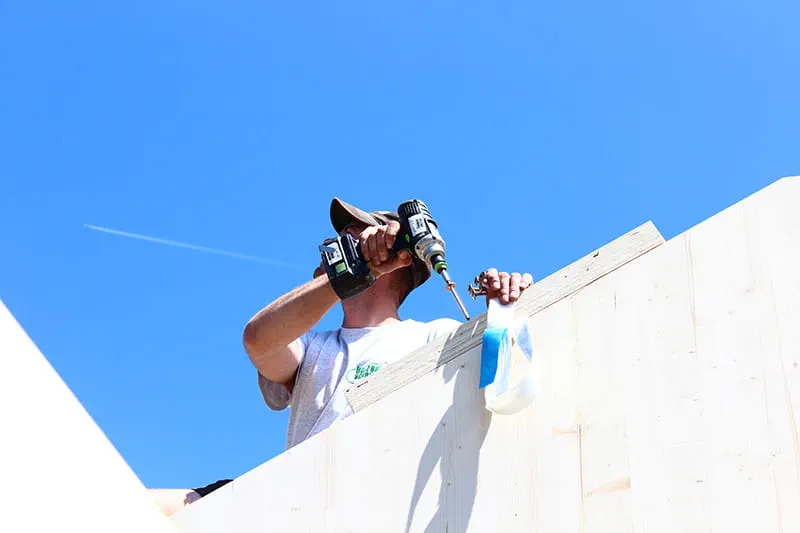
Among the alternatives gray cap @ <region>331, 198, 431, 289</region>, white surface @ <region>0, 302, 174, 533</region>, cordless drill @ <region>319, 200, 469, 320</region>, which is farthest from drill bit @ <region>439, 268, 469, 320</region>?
white surface @ <region>0, 302, 174, 533</region>

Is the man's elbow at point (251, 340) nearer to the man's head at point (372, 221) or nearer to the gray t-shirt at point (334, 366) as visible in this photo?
the gray t-shirt at point (334, 366)

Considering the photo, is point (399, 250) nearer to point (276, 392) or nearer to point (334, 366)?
point (334, 366)

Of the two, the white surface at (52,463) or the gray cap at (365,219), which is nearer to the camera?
the white surface at (52,463)

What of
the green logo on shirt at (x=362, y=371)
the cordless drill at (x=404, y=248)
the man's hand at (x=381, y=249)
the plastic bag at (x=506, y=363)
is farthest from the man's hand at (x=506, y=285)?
the green logo on shirt at (x=362, y=371)

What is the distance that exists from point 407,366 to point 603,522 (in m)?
0.52

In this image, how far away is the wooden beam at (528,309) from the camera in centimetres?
195

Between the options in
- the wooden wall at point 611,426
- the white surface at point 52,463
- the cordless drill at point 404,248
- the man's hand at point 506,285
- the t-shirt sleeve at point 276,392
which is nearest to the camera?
the white surface at point 52,463

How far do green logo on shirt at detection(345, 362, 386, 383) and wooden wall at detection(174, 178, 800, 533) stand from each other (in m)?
0.91

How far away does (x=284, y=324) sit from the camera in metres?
2.80

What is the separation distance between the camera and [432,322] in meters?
3.20

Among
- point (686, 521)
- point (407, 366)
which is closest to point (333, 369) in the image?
point (407, 366)

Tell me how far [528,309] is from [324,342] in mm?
1219

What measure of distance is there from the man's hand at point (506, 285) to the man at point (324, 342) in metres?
0.57

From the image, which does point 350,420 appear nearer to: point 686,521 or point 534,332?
point 534,332
